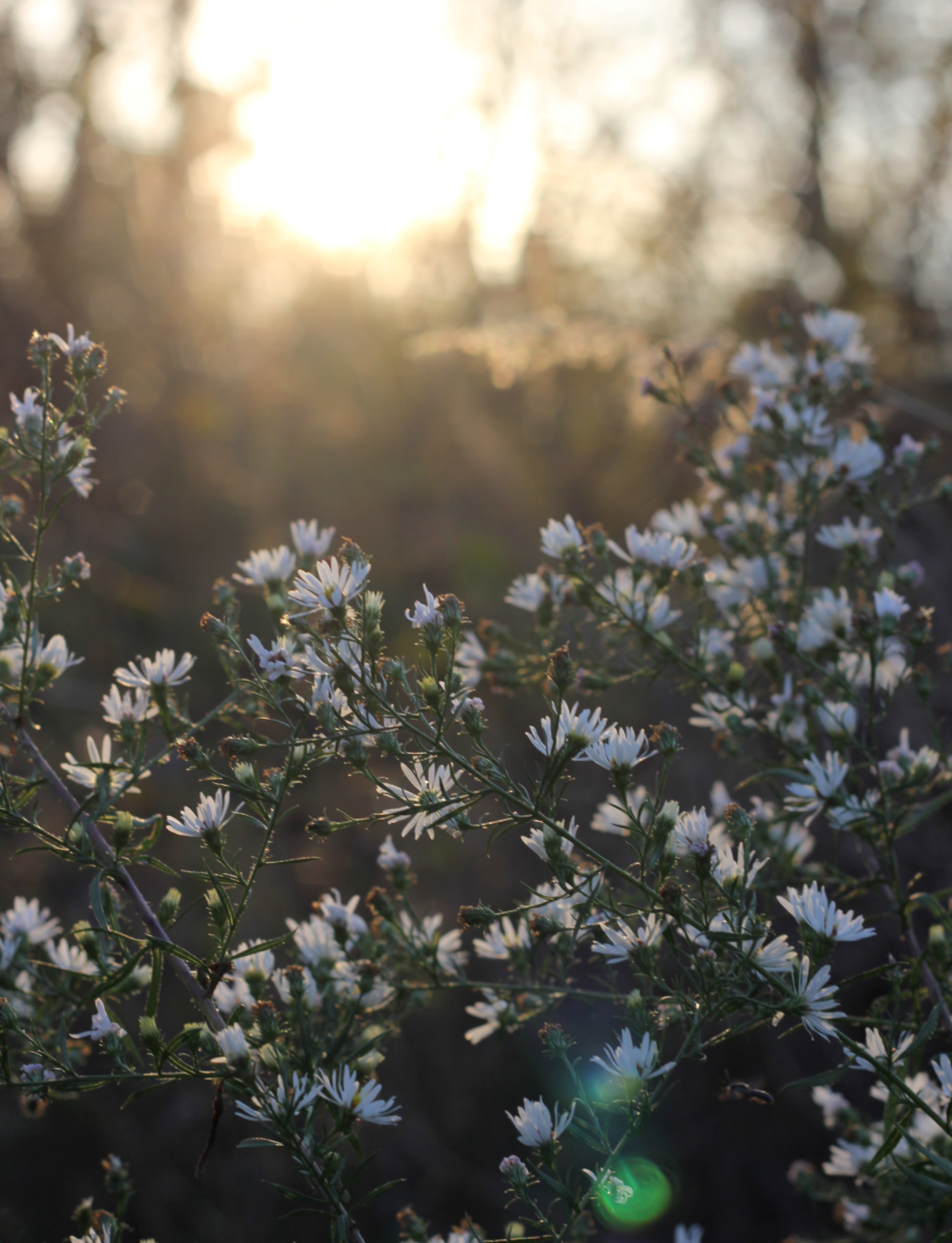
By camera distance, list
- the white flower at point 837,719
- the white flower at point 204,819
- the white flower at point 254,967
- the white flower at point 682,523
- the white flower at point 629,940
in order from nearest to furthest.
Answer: the white flower at point 629,940 → the white flower at point 204,819 → the white flower at point 254,967 → the white flower at point 837,719 → the white flower at point 682,523

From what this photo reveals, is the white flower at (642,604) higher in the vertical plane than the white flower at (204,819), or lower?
higher

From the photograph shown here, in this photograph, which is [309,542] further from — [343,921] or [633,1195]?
[633,1195]

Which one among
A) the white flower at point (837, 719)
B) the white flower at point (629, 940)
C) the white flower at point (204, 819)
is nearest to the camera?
the white flower at point (629, 940)

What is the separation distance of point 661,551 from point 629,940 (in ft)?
2.50

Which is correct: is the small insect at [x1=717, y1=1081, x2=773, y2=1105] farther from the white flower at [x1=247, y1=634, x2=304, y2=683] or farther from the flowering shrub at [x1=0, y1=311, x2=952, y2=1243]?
the white flower at [x1=247, y1=634, x2=304, y2=683]

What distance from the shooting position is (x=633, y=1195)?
1.11 m

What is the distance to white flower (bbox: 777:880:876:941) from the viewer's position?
1043 mm

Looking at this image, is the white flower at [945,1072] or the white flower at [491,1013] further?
the white flower at [491,1013]

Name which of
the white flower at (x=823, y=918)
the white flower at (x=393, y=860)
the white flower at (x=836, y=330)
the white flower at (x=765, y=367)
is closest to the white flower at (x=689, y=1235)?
the white flower at (x=823, y=918)

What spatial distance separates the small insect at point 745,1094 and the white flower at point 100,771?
848mm

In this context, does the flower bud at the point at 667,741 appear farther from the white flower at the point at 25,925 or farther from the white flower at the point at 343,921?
the white flower at the point at 25,925

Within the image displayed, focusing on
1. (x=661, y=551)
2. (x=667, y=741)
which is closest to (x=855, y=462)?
(x=661, y=551)

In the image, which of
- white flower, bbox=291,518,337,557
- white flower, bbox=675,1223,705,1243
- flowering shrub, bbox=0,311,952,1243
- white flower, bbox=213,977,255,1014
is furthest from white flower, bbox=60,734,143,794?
white flower, bbox=675,1223,705,1243

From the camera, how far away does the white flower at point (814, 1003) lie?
982mm
